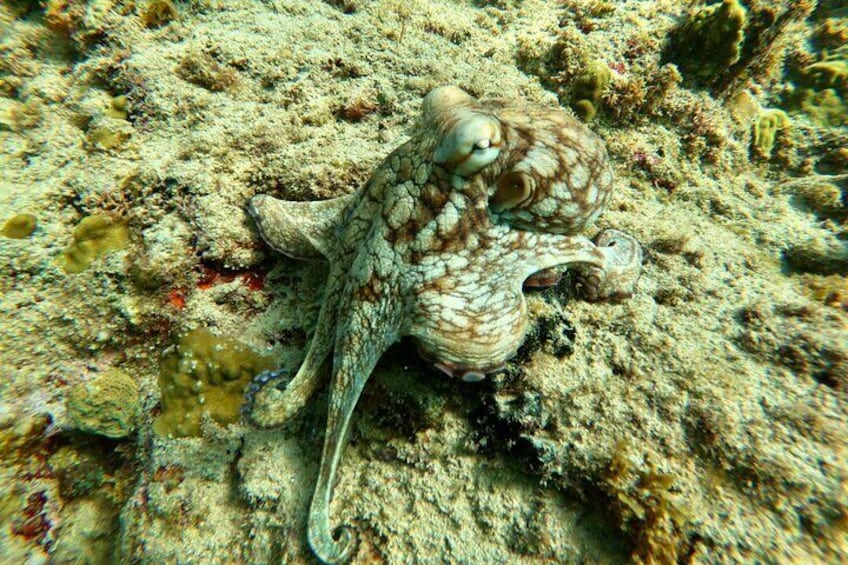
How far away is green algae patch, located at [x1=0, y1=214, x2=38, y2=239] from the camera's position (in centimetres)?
346

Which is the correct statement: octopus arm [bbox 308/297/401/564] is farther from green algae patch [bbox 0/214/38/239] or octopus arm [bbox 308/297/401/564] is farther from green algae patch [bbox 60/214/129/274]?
green algae patch [bbox 0/214/38/239]

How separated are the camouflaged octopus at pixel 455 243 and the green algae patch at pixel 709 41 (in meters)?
2.96

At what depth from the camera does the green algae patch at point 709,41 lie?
4.04 metres

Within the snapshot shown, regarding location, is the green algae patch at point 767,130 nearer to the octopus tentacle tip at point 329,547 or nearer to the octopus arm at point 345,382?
the octopus arm at point 345,382

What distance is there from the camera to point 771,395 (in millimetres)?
2309

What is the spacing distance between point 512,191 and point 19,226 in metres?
4.56

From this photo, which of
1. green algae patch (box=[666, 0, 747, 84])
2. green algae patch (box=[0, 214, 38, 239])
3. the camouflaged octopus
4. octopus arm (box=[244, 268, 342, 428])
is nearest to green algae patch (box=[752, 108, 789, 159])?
green algae patch (box=[666, 0, 747, 84])

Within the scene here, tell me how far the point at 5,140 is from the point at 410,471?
19.1 ft

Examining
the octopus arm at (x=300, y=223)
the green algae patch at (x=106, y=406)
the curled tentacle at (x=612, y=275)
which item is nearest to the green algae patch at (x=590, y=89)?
the curled tentacle at (x=612, y=275)

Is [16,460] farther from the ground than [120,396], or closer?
closer

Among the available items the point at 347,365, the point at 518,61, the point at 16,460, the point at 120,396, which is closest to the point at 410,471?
the point at 347,365

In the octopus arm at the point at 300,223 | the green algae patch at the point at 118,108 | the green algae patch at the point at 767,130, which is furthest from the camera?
the green algae patch at the point at 767,130

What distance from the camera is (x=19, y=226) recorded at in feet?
11.5

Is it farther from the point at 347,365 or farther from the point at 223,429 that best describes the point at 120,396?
the point at 347,365
